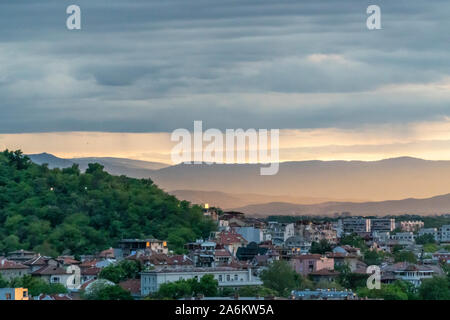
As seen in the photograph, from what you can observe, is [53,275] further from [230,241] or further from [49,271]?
[230,241]

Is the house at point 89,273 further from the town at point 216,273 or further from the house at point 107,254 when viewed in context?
the house at point 107,254

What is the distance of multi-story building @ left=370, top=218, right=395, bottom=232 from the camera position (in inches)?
4181

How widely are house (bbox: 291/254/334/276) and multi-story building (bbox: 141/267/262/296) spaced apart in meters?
4.36

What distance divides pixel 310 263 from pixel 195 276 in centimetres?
951

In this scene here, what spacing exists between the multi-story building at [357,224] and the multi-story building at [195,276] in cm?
6472

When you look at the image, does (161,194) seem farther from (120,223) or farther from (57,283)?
(57,283)

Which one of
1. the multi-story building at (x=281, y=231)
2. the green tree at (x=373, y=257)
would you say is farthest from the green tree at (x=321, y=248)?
the multi-story building at (x=281, y=231)

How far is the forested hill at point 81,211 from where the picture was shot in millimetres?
58094

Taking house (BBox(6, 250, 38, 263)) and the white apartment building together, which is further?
the white apartment building

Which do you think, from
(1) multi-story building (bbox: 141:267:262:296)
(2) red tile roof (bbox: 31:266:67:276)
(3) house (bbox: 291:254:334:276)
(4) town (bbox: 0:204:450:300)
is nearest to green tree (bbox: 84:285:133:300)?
(4) town (bbox: 0:204:450:300)

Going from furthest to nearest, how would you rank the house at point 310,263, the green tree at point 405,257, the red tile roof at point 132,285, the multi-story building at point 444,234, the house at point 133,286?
the multi-story building at point 444,234 < the green tree at point 405,257 < the house at point 310,263 < the red tile roof at point 132,285 < the house at point 133,286
